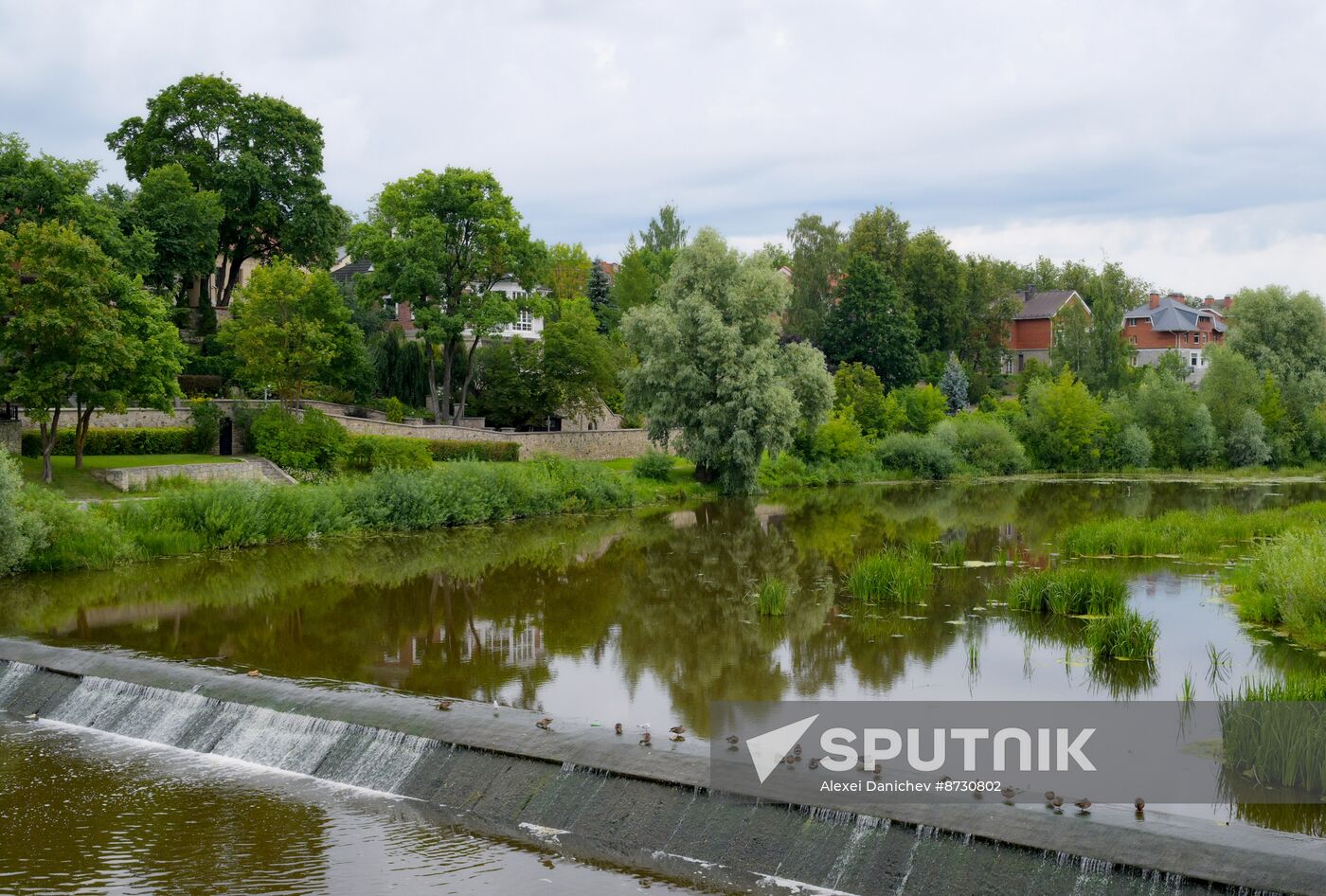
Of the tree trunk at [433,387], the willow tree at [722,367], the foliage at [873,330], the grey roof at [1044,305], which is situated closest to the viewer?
the willow tree at [722,367]

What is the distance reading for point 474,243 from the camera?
49.6 metres

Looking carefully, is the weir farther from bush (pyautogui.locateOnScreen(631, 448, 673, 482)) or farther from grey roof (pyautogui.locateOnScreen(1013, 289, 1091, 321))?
grey roof (pyautogui.locateOnScreen(1013, 289, 1091, 321))

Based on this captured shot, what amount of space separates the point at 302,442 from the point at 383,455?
264 centimetres

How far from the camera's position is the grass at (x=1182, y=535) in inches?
1085

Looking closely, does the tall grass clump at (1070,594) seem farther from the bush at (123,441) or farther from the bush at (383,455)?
the bush at (123,441)

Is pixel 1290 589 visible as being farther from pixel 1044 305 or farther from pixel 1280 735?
pixel 1044 305

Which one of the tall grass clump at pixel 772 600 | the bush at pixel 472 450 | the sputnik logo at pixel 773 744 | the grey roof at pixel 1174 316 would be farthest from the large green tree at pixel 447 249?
the grey roof at pixel 1174 316

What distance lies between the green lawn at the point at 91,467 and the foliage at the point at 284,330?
3686mm

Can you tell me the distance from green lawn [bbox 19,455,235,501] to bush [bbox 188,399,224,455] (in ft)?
3.04

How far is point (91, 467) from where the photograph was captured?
3394 cm

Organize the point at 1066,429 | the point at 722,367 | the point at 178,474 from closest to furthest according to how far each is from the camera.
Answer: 1. the point at 178,474
2. the point at 722,367
3. the point at 1066,429

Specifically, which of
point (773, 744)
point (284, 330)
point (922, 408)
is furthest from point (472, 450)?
point (773, 744)

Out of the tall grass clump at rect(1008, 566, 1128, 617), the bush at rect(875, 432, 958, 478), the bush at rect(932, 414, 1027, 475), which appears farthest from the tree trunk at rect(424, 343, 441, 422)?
the tall grass clump at rect(1008, 566, 1128, 617)

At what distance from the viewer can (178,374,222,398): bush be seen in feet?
152
